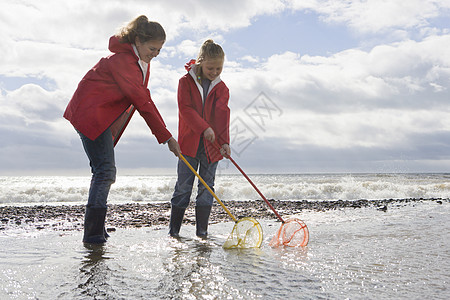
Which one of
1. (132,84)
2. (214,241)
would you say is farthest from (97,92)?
(214,241)

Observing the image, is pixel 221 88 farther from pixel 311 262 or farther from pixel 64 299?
pixel 64 299

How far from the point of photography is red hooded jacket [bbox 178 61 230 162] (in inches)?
181

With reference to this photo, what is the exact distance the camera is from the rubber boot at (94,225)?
12.4 ft

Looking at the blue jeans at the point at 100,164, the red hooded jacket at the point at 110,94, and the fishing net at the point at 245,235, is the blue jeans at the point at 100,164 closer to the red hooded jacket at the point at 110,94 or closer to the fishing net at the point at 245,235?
the red hooded jacket at the point at 110,94

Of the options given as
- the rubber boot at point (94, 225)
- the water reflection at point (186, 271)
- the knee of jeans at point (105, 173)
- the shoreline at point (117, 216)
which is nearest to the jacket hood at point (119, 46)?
the knee of jeans at point (105, 173)

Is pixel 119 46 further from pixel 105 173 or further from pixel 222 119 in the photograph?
pixel 222 119

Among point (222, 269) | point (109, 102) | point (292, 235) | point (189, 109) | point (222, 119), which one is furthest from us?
point (222, 119)

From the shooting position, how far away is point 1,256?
10.9 feet

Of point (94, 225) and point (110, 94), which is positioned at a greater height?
point (110, 94)

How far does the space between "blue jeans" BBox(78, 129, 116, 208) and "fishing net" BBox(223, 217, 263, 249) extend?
139 cm

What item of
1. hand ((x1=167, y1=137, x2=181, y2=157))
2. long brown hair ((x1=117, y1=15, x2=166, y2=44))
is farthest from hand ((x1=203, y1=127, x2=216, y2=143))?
long brown hair ((x1=117, y1=15, x2=166, y2=44))

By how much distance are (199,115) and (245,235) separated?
1.64 metres

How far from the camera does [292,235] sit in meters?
4.22

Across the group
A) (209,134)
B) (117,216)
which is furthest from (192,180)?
(117,216)
